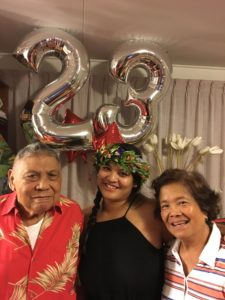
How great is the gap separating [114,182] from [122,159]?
0.41 ft

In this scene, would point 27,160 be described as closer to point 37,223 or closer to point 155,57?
point 37,223

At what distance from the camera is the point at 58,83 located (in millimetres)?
2199

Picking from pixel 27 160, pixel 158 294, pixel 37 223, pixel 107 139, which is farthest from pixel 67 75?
pixel 158 294

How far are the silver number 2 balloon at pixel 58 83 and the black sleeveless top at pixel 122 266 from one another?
805mm

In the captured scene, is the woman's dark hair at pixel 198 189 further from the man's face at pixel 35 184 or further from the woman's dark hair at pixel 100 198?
the man's face at pixel 35 184

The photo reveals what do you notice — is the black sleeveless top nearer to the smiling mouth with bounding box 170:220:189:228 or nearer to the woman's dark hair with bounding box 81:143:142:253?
the woman's dark hair with bounding box 81:143:142:253

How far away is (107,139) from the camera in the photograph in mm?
2168

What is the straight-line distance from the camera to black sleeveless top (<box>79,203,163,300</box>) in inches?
61.7

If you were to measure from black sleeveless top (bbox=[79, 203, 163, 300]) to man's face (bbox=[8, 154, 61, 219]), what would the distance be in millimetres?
395

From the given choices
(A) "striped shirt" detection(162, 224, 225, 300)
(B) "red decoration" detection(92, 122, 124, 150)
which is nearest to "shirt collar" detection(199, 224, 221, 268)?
(A) "striped shirt" detection(162, 224, 225, 300)

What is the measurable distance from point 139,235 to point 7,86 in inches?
61.4

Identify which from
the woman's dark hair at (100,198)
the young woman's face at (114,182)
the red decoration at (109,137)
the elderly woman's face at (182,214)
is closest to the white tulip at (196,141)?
the red decoration at (109,137)

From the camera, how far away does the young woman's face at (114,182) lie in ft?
5.48

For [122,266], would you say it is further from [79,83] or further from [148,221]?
[79,83]
